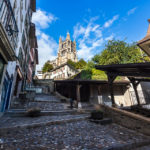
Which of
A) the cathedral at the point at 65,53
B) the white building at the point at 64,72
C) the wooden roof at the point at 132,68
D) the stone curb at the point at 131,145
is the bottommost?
the stone curb at the point at 131,145

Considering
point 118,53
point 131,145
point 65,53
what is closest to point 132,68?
point 131,145


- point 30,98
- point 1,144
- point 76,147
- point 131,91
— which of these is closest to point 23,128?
point 1,144

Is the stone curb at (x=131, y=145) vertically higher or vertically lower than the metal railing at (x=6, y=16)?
lower

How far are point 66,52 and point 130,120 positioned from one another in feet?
222

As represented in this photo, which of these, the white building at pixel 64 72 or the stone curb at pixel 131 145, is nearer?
the stone curb at pixel 131 145

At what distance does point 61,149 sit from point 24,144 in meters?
1.23

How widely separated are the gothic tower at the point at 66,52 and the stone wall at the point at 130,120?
2309 inches

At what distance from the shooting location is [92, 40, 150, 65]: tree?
24.0 metres

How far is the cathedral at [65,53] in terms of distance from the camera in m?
67.0

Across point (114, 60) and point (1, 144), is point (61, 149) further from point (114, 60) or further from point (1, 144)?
point (114, 60)

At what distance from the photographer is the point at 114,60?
24.0 metres

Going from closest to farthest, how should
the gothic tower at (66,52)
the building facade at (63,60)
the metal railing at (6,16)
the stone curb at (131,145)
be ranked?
the stone curb at (131,145), the metal railing at (6,16), the building facade at (63,60), the gothic tower at (66,52)

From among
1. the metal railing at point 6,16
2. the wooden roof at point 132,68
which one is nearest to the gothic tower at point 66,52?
the wooden roof at point 132,68

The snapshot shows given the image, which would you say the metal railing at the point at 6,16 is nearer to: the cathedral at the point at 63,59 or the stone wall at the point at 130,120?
the stone wall at the point at 130,120
